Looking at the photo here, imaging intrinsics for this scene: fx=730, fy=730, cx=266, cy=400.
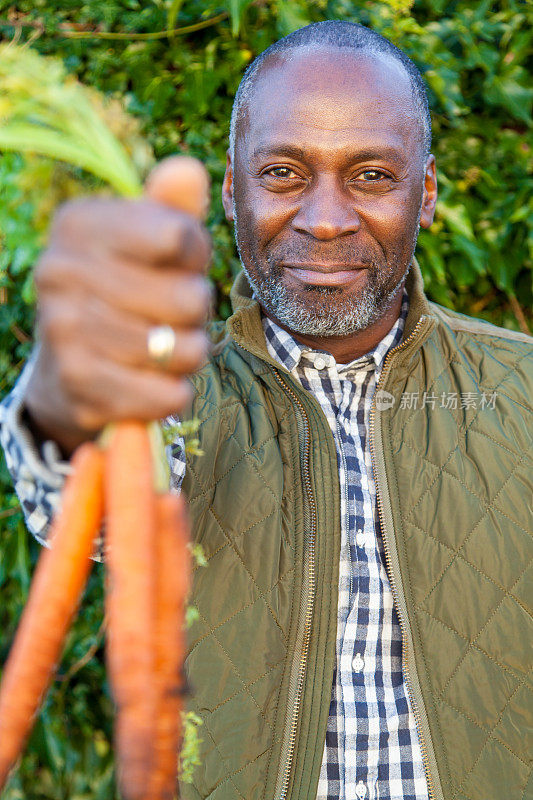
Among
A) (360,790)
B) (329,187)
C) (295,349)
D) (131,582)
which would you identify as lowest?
(360,790)

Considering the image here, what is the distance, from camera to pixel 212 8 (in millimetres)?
2031

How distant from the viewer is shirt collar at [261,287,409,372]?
5.45 feet

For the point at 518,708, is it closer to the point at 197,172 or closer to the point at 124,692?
the point at 124,692

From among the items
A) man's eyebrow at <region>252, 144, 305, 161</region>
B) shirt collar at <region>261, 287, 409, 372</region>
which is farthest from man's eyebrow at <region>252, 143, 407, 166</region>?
shirt collar at <region>261, 287, 409, 372</region>

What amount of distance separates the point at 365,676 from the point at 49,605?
0.79m

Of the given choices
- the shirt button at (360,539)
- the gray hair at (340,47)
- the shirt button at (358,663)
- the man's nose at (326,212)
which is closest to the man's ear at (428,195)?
the gray hair at (340,47)

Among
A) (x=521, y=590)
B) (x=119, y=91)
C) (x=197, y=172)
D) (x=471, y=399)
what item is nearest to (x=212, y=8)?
(x=119, y=91)

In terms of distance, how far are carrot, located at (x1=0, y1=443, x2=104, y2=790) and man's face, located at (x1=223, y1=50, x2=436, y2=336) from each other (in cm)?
86

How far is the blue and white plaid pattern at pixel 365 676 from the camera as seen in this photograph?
53.8 inches

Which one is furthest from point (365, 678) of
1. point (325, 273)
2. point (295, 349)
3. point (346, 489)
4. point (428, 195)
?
point (428, 195)

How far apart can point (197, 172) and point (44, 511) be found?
1.82 feet

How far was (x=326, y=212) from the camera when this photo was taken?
1.50 metres

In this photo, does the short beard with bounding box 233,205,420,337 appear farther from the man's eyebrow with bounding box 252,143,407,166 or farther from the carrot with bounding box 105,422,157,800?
the carrot with bounding box 105,422,157,800

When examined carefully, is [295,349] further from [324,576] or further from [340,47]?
[340,47]
